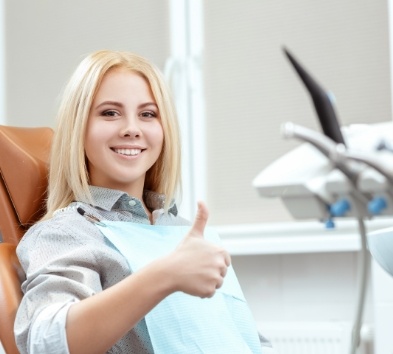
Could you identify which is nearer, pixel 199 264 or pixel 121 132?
pixel 199 264

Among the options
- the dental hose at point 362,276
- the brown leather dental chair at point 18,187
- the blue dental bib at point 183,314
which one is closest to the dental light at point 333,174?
the dental hose at point 362,276

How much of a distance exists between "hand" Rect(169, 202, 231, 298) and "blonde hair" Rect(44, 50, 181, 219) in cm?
50

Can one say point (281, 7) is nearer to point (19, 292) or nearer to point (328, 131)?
point (19, 292)

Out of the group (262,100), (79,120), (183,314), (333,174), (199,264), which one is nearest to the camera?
(333,174)

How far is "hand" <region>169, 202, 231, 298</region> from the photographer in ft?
3.51

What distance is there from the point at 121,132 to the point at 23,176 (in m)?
0.22

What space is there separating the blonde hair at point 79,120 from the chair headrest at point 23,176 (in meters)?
0.05

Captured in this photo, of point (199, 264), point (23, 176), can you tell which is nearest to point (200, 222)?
point (199, 264)

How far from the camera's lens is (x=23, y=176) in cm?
161

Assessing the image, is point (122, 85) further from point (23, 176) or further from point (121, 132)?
point (23, 176)

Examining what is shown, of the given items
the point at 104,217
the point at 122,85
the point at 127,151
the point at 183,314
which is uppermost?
the point at 122,85

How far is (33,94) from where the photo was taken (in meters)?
3.08

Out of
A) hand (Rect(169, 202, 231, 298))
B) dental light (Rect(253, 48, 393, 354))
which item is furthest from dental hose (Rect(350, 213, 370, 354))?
hand (Rect(169, 202, 231, 298))

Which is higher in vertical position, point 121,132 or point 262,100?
point 121,132
